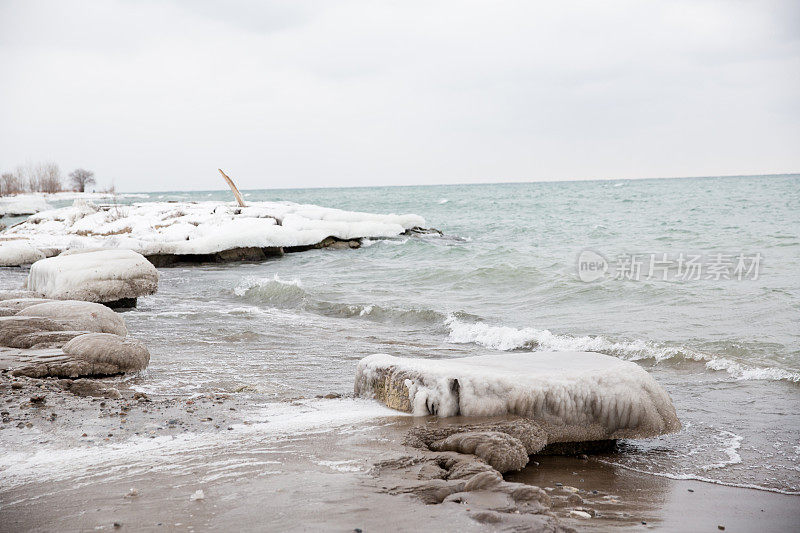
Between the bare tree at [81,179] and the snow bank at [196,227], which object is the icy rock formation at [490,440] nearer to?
the snow bank at [196,227]

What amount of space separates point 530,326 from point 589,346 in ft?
4.96

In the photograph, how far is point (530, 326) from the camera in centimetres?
948

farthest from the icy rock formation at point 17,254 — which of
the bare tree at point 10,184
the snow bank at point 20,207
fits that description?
the bare tree at point 10,184

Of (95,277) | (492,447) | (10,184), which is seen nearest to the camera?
(492,447)

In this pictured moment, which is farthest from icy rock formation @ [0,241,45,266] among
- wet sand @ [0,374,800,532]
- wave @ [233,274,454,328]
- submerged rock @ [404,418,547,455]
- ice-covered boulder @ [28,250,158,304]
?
submerged rock @ [404,418,547,455]

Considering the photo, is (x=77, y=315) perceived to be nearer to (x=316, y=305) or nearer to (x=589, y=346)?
(x=316, y=305)

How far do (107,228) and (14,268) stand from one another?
3712 mm

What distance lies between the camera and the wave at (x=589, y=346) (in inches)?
259

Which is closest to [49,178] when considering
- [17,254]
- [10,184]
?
[10,184]

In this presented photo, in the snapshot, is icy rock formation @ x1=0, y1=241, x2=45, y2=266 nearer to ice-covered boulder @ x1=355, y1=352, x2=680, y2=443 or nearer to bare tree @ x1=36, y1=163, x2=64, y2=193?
ice-covered boulder @ x1=355, y1=352, x2=680, y2=443

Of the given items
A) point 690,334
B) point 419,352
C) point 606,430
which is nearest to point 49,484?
point 606,430

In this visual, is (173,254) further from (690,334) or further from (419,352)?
(690,334)

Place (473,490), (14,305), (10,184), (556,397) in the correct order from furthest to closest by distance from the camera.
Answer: (10,184) < (14,305) < (556,397) < (473,490)

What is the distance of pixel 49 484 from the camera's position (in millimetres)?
3385
